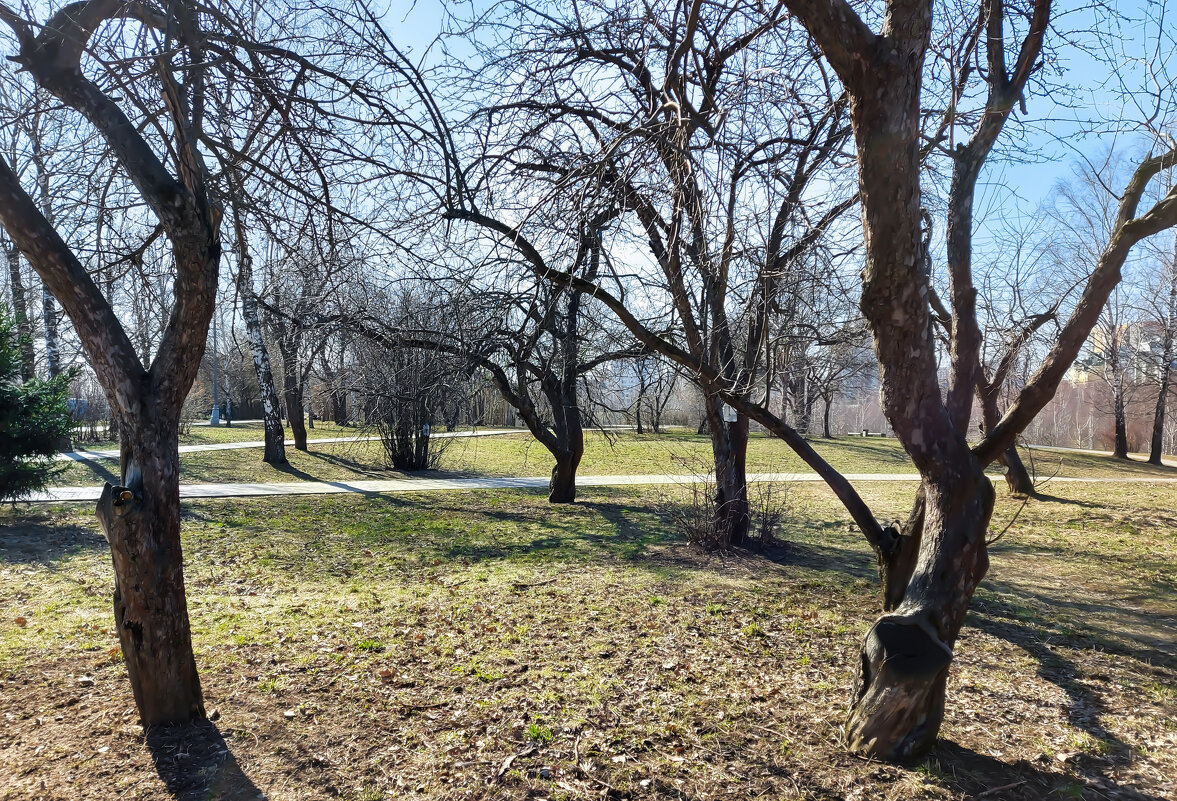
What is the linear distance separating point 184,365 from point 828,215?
3897 mm

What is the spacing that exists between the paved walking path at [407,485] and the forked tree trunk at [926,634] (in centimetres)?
652

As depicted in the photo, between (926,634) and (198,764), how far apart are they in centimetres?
343

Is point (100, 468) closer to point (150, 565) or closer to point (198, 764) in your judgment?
point (150, 565)

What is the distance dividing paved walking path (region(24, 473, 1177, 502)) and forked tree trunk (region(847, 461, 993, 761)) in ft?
21.4

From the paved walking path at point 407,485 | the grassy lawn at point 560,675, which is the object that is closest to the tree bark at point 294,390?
the paved walking path at point 407,485

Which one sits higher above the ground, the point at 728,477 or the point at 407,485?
the point at 728,477

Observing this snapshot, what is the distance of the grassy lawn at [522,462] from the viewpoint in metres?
13.8

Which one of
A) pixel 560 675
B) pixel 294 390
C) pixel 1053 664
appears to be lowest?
pixel 1053 664

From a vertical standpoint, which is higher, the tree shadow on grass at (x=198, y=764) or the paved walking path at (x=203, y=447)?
the paved walking path at (x=203, y=447)

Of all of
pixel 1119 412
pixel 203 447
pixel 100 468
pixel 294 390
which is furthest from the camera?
pixel 1119 412

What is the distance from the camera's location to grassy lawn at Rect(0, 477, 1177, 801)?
3.05 m

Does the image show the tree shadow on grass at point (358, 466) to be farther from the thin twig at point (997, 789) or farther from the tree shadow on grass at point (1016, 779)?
the thin twig at point (997, 789)

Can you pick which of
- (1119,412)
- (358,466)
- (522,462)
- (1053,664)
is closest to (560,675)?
(1053,664)

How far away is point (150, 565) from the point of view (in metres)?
3.13
